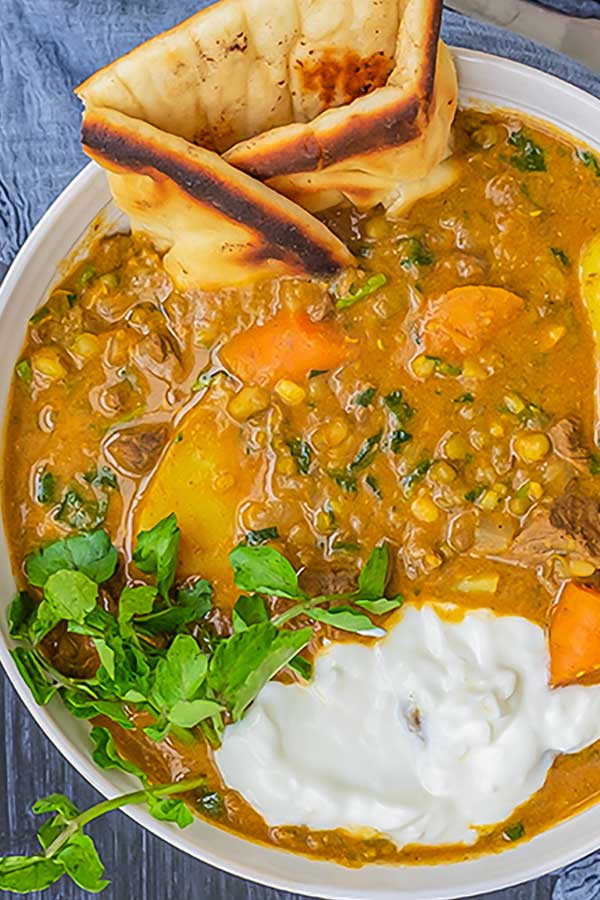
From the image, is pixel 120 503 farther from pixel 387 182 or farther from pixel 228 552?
pixel 387 182

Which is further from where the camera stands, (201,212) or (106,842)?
(106,842)

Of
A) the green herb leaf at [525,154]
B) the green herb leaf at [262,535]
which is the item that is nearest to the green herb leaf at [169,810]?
the green herb leaf at [262,535]

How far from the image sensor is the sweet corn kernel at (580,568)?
3.52 m

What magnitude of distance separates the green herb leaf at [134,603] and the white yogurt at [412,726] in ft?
1.43

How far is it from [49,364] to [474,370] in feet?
3.97

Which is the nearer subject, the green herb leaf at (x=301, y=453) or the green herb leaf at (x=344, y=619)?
the green herb leaf at (x=344, y=619)

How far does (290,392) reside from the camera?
3.48 m

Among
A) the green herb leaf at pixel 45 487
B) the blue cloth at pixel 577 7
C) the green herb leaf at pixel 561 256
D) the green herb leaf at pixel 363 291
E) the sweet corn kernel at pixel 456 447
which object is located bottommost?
the sweet corn kernel at pixel 456 447

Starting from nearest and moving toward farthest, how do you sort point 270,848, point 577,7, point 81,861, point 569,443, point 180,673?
point 180,673 → point 81,861 → point 569,443 → point 270,848 → point 577,7

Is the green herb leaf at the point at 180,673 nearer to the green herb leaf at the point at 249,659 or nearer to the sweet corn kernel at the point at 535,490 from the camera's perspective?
the green herb leaf at the point at 249,659

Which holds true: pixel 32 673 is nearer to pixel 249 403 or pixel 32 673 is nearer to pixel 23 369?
pixel 23 369

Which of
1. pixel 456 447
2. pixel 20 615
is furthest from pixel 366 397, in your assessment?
pixel 20 615

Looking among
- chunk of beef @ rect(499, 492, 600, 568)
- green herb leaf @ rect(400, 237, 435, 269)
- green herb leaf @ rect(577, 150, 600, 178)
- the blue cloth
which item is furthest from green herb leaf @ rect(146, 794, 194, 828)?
the blue cloth

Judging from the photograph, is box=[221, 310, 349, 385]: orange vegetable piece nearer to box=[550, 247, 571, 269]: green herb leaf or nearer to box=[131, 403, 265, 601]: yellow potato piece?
box=[131, 403, 265, 601]: yellow potato piece
